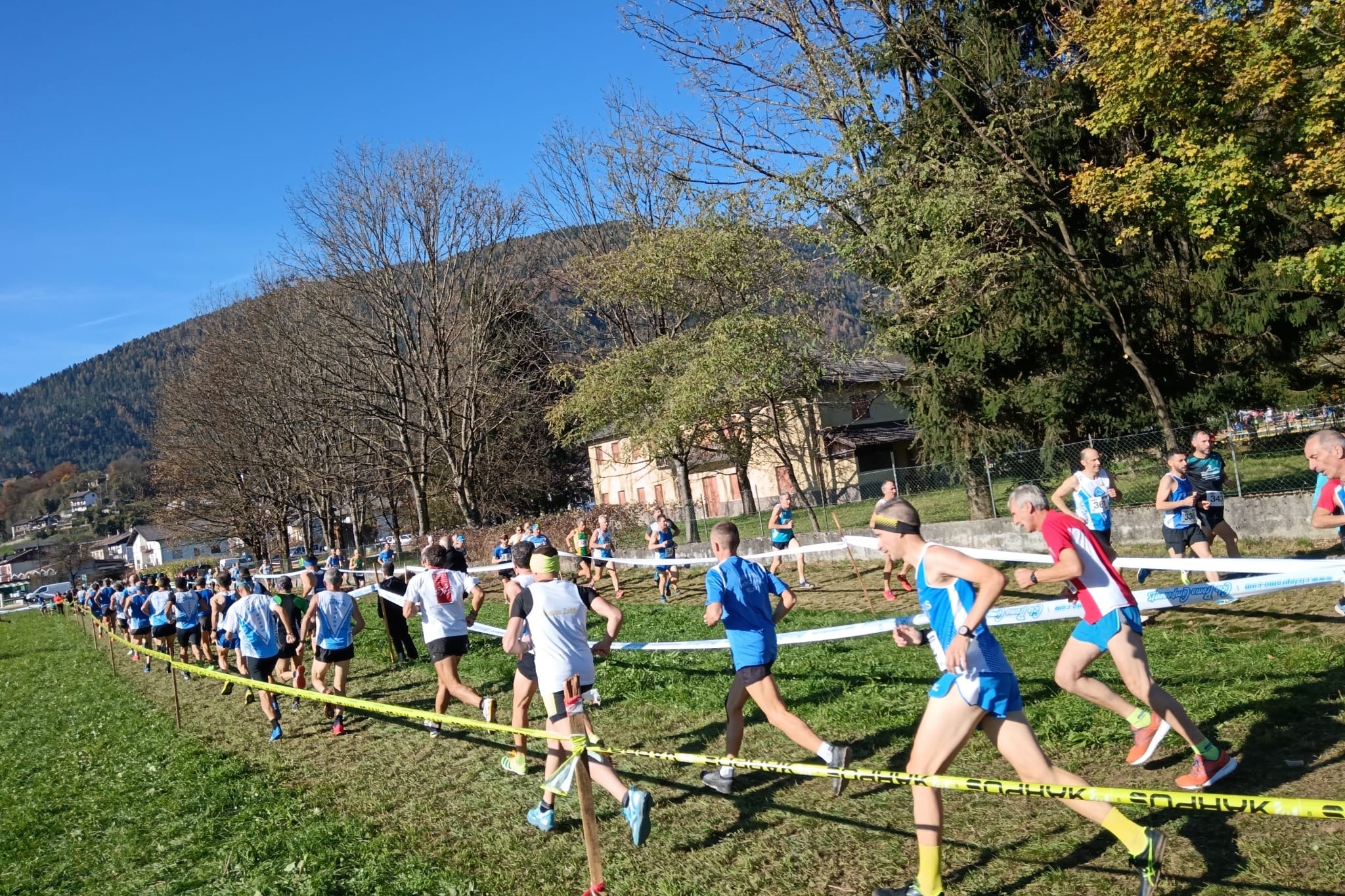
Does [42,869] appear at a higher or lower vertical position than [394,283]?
lower

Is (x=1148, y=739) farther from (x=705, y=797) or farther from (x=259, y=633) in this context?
(x=259, y=633)

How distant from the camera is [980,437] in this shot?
70.4 feet

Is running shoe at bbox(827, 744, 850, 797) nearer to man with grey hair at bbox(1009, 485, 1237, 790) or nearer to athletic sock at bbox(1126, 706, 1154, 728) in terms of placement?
man with grey hair at bbox(1009, 485, 1237, 790)

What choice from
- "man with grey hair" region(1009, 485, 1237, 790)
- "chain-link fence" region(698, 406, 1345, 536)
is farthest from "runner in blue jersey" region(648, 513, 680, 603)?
"man with grey hair" region(1009, 485, 1237, 790)

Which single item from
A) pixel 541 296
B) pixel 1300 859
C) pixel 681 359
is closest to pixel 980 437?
pixel 681 359

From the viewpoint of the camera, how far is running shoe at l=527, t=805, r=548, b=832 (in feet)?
21.0

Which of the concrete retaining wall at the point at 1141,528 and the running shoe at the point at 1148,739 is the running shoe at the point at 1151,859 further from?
the concrete retaining wall at the point at 1141,528

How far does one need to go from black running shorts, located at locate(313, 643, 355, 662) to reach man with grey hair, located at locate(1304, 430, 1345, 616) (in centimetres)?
944

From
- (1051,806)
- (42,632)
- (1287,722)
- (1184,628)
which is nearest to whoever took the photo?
(1051,806)

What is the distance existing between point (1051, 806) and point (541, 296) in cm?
3493

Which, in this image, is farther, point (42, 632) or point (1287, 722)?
point (42, 632)

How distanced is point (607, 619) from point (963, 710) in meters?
2.70

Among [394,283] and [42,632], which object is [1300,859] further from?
[42,632]

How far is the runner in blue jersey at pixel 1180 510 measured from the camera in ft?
35.0
